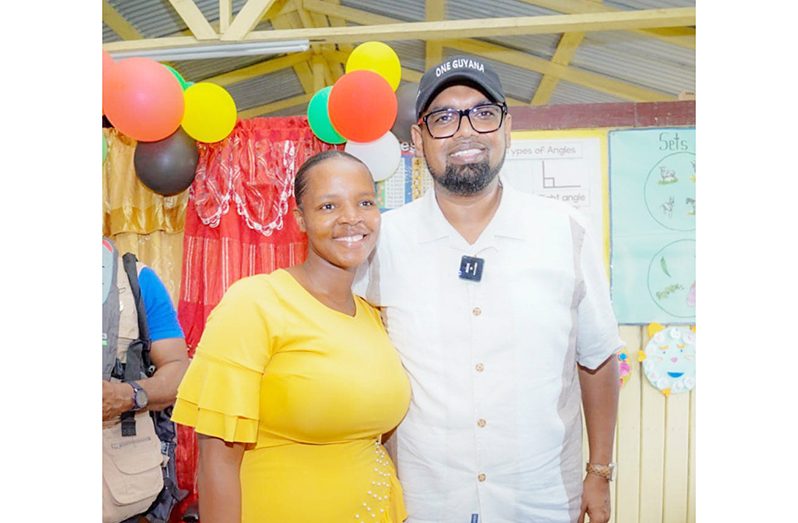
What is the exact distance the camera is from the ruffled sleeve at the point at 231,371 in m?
1.15

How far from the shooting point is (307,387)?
1.20 m

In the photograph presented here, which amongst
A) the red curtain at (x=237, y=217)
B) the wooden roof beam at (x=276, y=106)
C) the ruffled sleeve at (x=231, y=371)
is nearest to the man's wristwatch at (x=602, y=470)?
the ruffled sleeve at (x=231, y=371)

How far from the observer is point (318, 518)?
1.24m

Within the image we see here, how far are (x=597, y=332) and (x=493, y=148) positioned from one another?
0.47 m

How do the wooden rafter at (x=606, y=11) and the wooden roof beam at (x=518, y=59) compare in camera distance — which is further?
the wooden roof beam at (x=518, y=59)

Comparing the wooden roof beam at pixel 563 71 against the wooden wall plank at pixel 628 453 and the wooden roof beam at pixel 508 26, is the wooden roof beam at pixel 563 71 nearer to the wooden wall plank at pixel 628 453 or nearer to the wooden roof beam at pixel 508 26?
the wooden roof beam at pixel 508 26

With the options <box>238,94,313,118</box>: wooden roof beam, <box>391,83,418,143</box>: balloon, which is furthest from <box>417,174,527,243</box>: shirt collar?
<box>238,94,313,118</box>: wooden roof beam

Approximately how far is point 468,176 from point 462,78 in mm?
207

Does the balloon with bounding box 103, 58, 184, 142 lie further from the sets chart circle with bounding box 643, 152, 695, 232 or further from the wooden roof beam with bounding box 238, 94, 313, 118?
the wooden roof beam with bounding box 238, 94, 313, 118

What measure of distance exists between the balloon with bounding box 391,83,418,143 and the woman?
1225 millimetres

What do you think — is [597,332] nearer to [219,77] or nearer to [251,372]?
[251,372]

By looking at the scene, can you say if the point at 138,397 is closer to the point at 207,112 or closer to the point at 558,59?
the point at 207,112

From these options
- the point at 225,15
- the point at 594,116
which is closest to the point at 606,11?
the point at 594,116
